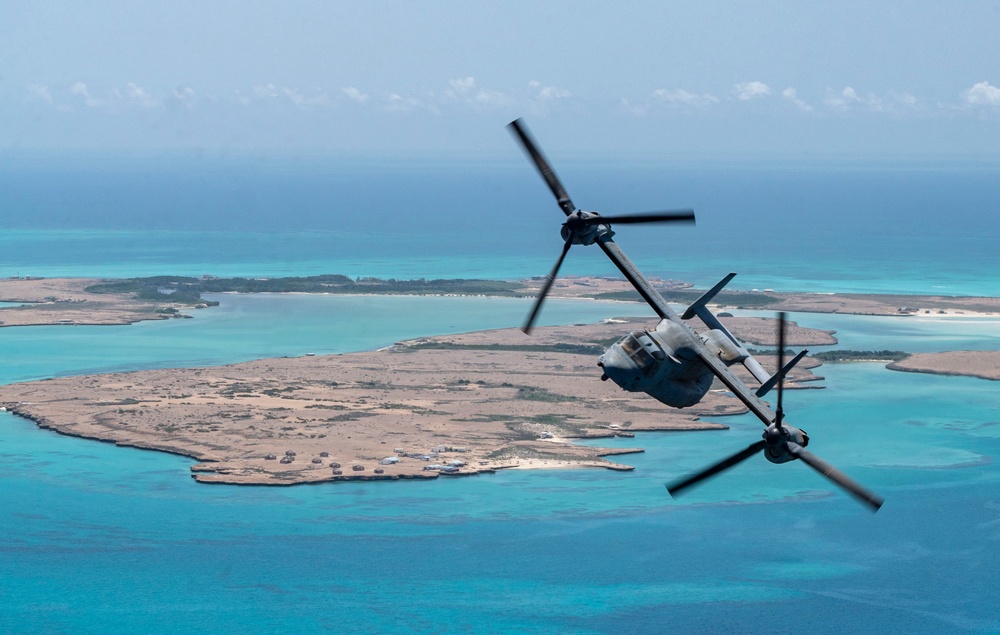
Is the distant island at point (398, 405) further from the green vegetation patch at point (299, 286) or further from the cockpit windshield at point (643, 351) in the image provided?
the cockpit windshield at point (643, 351)

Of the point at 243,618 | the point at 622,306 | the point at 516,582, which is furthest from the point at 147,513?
the point at 622,306

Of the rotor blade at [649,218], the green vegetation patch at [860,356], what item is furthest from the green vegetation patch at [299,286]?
the rotor blade at [649,218]

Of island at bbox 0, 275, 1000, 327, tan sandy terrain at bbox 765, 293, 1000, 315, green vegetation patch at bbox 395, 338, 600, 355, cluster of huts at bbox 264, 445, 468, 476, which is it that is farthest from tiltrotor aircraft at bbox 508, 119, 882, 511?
tan sandy terrain at bbox 765, 293, 1000, 315

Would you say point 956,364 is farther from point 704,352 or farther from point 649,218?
point 649,218

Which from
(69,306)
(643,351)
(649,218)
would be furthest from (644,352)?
(69,306)

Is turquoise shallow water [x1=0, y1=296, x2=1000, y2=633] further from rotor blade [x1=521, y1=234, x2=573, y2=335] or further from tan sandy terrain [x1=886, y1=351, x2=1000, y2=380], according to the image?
rotor blade [x1=521, y1=234, x2=573, y2=335]
